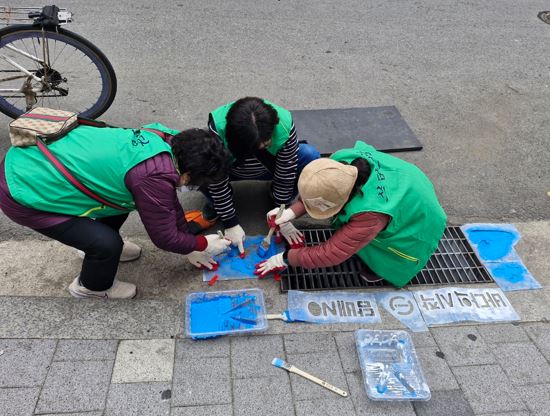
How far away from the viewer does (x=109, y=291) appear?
2.43 m

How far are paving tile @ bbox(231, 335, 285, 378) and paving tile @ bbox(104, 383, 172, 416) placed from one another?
1.22 feet

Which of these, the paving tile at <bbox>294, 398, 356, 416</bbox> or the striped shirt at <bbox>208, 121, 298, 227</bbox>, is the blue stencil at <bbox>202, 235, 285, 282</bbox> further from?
the paving tile at <bbox>294, 398, 356, 416</bbox>

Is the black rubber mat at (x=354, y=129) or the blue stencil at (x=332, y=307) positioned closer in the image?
the blue stencil at (x=332, y=307)

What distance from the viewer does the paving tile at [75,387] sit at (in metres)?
1.96

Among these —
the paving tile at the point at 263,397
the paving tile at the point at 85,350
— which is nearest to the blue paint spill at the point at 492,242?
the paving tile at the point at 263,397

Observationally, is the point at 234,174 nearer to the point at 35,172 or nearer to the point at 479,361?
the point at 35,172

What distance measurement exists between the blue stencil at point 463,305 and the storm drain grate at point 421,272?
96 millimetres

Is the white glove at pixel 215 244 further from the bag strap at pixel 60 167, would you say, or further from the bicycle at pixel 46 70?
the bicycle at pixel 46 70

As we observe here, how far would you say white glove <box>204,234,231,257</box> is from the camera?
98.7 inches

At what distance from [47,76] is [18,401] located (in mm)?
2744

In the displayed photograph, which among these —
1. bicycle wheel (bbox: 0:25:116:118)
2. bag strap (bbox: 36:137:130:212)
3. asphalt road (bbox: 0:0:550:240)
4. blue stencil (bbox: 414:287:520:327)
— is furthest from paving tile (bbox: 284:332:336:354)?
bicycle wheel (bbox: 0:25:116:118)

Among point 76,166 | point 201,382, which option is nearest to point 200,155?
point 76,166

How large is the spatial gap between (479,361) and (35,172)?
2560 millimetres

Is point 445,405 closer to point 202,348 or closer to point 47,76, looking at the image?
point 202,348
